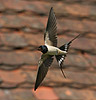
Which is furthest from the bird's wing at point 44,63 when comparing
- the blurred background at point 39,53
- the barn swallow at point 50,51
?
Answer: the blurred background at point 39,53

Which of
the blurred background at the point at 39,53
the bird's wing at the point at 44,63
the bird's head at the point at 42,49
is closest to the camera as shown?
the bird's head at the point at 42,49

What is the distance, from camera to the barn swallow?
0.95 meters

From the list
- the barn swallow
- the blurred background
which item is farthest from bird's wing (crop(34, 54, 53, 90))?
the blurred background

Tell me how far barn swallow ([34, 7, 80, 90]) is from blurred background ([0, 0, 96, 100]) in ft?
2.56

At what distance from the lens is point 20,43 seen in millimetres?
2109

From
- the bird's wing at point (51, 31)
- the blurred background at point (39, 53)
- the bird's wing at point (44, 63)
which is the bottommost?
the blurred background at point (39, 53)

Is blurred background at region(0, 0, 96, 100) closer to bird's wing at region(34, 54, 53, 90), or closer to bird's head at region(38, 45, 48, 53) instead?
bird's wing at region(34, 54, 53, 90)

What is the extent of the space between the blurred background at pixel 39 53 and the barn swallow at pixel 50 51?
780mm

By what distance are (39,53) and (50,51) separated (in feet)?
3.81

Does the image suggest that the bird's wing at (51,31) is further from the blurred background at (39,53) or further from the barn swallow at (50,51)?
the blurred background at (39,53)

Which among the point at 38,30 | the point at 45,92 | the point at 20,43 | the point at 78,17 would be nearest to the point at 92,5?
the point at 78,17

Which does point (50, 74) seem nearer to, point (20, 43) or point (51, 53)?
point (20, 43)

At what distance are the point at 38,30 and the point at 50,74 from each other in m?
0.31

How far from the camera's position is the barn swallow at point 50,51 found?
948 millimetres
